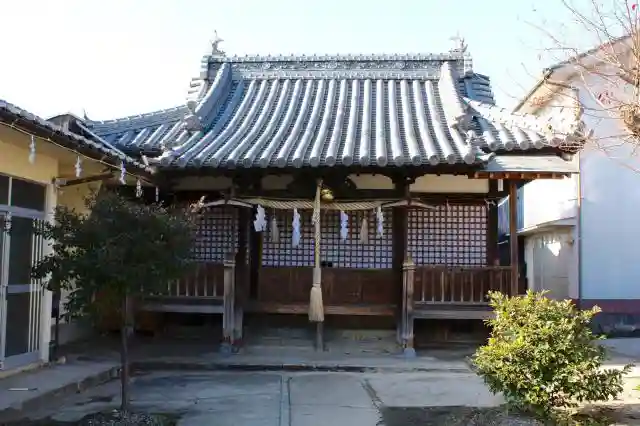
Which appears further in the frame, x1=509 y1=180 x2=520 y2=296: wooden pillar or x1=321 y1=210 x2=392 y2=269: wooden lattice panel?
x1=321 y1=210 x2=392 y2=269: wooden lattice panel

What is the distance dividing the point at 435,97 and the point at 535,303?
898 cm

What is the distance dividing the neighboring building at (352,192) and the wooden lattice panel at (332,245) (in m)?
0.02

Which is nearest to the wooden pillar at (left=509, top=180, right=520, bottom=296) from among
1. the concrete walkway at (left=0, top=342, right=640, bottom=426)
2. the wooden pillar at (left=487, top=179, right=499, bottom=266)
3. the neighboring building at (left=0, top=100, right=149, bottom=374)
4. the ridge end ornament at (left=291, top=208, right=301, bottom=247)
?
the wooden pillar at (left=487, top=179, right=499, bottom=266)

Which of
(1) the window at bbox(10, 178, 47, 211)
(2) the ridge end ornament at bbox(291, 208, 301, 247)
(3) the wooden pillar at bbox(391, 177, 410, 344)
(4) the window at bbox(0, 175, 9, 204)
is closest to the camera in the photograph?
(4) the window at bbox(0, 175, 9, 204)

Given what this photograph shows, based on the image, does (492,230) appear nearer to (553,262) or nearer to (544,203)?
(553,262)

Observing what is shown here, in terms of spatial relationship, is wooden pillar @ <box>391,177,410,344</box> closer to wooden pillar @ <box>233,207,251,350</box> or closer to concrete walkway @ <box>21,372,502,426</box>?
concrete walkway @ <box>21,372,502,426</box>

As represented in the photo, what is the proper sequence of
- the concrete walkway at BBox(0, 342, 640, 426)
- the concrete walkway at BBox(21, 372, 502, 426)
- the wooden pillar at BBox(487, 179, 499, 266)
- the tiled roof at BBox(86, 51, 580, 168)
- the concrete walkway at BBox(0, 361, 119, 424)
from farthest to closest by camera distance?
the wooden pillar at BBox(487, 179, 499, 266) → the tiled roof at BBox(86, 51, 580, 168) → the concrete walkway at BBox(0, 342, 640, 426) → the concrete walkway at BBox(21, 372, 502, 426) → the concrete walkway at BBox(0, 361, 119, 424)

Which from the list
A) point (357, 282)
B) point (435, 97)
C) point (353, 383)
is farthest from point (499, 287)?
point (435, 97)

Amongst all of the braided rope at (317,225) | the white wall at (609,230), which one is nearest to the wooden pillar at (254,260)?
the braided rope at (317,225)

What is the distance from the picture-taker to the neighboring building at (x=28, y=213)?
860 centimetres

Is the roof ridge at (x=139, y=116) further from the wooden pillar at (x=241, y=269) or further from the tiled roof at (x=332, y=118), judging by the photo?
the wooden pillar at (x=241, y=269)

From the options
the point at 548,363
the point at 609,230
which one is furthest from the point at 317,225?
the point at 609,230

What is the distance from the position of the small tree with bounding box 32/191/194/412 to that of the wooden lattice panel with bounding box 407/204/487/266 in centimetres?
687

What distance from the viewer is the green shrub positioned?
6566mm
